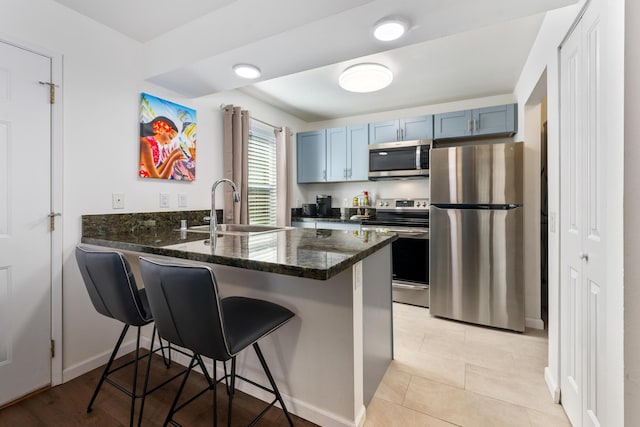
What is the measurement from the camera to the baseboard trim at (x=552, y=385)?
1568 millimetres

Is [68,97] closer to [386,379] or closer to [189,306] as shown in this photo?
[189,306]

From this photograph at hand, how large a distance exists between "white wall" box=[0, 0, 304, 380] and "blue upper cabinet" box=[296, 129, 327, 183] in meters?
2.13

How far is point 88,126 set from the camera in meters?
1.89

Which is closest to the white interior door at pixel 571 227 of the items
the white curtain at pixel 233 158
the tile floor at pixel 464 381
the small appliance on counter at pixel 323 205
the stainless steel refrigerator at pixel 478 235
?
the tile floor at pixel 464 381

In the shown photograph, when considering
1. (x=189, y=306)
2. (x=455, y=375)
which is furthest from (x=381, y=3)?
(x=455, y=375)

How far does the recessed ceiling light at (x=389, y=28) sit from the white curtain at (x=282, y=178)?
7.23ft

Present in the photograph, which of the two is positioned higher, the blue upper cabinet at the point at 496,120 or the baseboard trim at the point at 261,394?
the blue upper cabinet at the point at 496,120

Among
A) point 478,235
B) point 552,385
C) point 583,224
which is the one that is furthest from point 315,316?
point 478,235

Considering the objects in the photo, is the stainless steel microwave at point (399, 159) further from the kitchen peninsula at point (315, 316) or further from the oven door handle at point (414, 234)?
the kitchen peninsula at point (315, 316)

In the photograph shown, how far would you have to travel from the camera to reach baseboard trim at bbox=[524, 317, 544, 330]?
2.55m

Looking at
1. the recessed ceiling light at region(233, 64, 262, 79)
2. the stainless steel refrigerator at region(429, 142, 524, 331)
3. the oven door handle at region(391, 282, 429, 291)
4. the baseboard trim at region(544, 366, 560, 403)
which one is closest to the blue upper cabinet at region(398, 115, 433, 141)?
the stainless steel refrigerator at region(429, 142, 524, 331)

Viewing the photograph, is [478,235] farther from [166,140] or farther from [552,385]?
[166,140]

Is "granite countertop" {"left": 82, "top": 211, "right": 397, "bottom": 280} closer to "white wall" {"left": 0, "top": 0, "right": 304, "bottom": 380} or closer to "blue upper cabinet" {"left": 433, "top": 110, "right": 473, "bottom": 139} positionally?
"white wall" {"left": 0, "top": 0, "right": 304, "bottom": 380}

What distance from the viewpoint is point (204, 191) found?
2.72 meters
